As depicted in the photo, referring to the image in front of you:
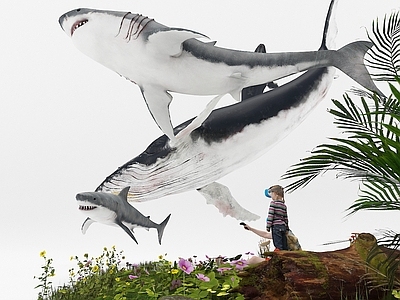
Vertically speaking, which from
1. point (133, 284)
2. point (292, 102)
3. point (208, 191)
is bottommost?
point (133, 284)

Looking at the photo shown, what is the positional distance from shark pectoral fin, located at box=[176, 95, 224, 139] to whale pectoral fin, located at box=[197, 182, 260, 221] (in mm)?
1004

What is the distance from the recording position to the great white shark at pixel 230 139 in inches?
215

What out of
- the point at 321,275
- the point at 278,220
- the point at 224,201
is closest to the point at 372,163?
the point at 321,275

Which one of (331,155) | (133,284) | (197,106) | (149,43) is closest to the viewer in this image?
(331,155)

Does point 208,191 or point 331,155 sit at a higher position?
point 208,191

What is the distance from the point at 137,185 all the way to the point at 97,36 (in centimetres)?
187

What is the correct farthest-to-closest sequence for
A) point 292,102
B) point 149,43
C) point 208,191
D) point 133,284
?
point 208,191
point 292,102
point 149,43
point 133,284

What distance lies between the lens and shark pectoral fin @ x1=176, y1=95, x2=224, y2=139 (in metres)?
5.19

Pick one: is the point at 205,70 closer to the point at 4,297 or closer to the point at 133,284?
the point at 133,284

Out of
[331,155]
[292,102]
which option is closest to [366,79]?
[292,102]

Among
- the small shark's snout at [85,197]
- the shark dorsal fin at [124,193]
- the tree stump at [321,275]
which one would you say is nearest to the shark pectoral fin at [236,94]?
the shark dorsal fin at [124,193]

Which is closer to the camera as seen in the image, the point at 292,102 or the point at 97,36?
the point at 97,36

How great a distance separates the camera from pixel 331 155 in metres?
3.10

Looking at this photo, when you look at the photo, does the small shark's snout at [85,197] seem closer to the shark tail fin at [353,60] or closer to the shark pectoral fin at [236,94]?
the shark pectoral fin at [236,94]
